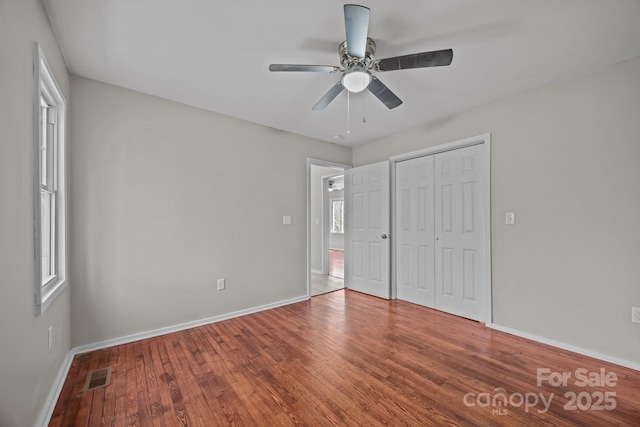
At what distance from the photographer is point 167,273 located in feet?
9.12

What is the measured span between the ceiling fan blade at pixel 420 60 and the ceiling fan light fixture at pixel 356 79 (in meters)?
0.12

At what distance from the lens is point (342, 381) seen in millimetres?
1927

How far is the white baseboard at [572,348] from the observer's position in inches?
83.2

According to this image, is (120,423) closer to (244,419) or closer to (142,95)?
(244,419)

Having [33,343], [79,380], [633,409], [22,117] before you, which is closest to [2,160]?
[22,117]

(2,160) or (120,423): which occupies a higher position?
(2,160)

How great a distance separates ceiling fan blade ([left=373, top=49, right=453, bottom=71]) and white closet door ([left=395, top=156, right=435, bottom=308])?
1.97 m

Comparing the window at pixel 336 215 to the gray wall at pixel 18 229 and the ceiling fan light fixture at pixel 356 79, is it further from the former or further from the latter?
the gray wall at pixel 18 229

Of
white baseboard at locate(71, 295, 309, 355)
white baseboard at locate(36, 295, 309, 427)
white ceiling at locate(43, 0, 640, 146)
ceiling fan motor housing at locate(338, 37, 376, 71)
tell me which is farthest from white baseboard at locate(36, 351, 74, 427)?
ceiling fan motor housing at locate(338, 37, 376, 71)

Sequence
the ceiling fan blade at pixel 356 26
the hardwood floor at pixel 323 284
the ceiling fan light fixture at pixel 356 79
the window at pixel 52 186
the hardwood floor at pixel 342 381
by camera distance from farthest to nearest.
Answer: the hardwood floor at pixel 323 284
the window at pixel 52 186
the ceiling fan light fixture at pixel 356 79
the hardwood floor at pixel 342 381
the ceiling fan blade at pixel 356 26

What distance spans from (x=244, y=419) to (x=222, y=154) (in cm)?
263

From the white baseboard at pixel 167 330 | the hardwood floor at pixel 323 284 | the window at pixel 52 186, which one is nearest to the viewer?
the window at pixel 52 186

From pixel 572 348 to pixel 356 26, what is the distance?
126 inches

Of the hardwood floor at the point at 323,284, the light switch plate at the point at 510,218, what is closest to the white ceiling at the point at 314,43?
the light switch plate at the point at 510,218
